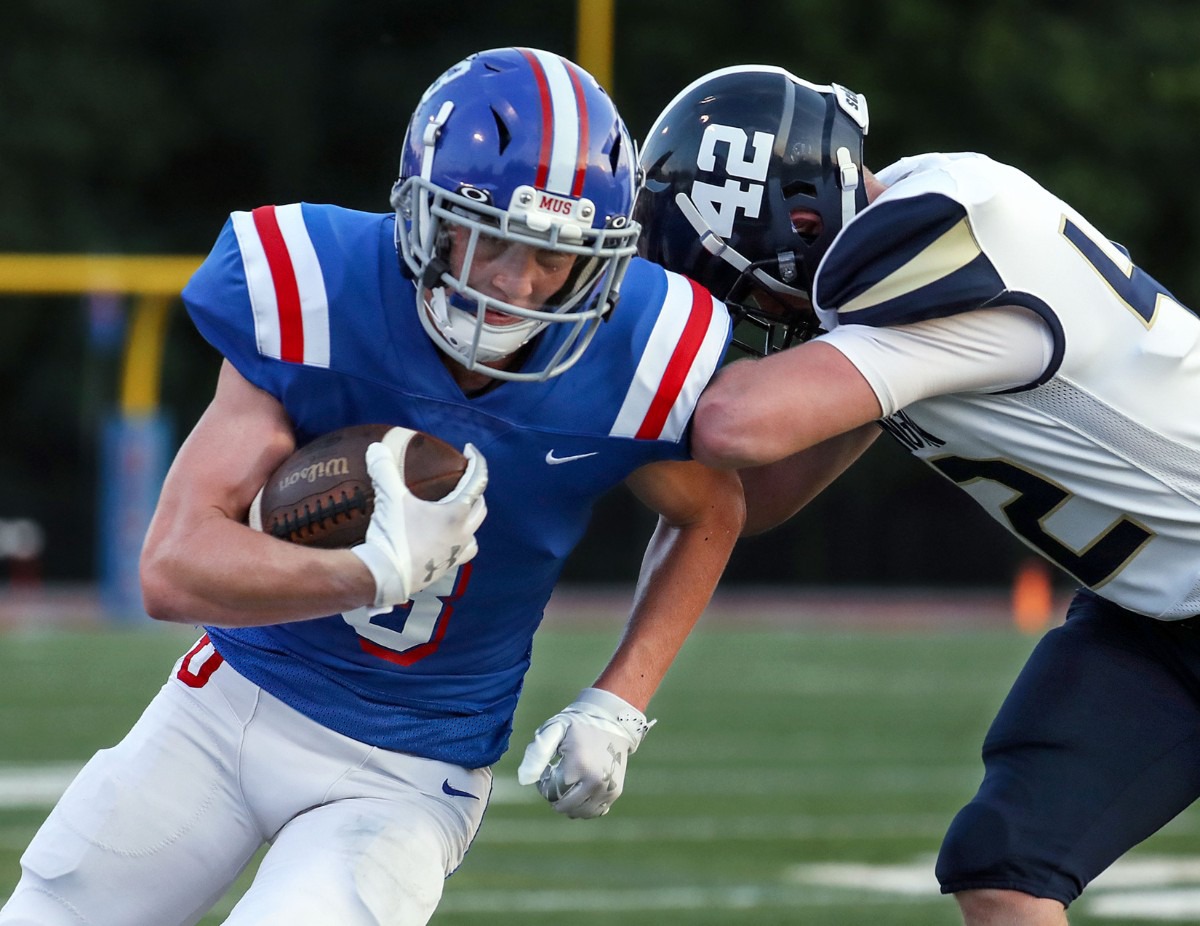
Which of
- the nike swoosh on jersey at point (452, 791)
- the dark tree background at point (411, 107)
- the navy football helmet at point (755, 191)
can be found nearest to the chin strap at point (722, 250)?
the navy football helmet at point (755, 191)

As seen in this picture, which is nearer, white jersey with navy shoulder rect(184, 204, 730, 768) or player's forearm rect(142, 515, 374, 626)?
player's forearm rect(142, 515, 374, 626)

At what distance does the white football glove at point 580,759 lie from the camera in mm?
2738

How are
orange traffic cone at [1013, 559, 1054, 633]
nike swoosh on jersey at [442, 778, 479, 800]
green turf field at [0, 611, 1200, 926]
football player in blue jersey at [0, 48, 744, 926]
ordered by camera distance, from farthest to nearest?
orange traffic cone at [1013, 559, 1054, 633]
green turf field at [0, 611, 1200, 926]
nike swoosh on jersey at [442, 778, 479, 800]
football player in blue jersey at [0, 48, 744, 926]

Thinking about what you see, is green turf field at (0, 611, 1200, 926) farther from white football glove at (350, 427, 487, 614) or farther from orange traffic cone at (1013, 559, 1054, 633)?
orange traffic cone at (1013, 559, 1054, 633)

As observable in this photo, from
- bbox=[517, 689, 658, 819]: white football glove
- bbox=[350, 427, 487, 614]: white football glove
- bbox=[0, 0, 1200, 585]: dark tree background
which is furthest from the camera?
bbox=[0, 0, 1200, 585]: dark tree background

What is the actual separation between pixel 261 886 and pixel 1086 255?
1448 millimetres

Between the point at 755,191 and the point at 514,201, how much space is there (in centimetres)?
62

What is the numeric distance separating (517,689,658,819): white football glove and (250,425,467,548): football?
42 cm

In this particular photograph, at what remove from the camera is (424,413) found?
8.98 feet

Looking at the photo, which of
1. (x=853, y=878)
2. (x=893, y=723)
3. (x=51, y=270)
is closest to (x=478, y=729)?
(x=853, y=878)

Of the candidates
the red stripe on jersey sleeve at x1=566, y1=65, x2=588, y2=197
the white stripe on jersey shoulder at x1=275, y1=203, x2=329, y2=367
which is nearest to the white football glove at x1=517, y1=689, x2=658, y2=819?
the white stripe on jersey shoulder at x1=275, y1=203, x2=329, y2=367

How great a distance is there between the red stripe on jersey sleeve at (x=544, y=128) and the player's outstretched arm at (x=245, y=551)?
0.40 metres

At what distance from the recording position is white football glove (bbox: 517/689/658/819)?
8.98 ft

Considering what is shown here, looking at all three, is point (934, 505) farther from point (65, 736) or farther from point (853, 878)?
point (853, 878)
